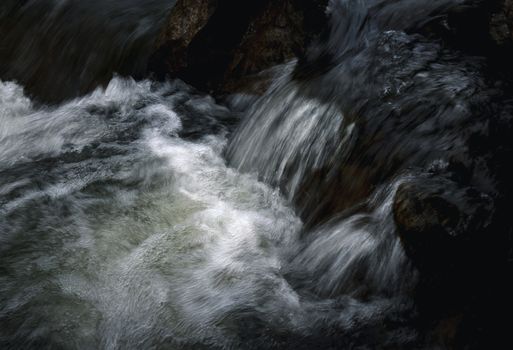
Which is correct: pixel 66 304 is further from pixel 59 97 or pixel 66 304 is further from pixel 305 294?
pixel 59 97

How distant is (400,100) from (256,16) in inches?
92.5

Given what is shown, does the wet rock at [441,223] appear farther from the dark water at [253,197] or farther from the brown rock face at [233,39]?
the brown rock face at [233,39]

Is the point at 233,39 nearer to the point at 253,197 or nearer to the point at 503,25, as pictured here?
the point at 253,197

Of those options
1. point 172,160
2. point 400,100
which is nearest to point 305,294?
point 400,100

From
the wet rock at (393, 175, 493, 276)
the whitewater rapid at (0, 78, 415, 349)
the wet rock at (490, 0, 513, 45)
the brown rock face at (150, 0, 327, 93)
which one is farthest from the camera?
the brown rock face at (150, 0, 327, 93)

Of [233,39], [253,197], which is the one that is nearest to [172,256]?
[253,197]

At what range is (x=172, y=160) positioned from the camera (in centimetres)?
537

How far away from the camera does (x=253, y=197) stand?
489 cm

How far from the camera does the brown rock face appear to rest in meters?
6.06

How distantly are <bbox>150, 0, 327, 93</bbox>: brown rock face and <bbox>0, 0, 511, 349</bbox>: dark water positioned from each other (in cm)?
19

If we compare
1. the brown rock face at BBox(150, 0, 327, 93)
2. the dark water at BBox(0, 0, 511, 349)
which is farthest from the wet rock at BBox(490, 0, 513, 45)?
the brown rock face at BBox(150, 0, 327, 93)

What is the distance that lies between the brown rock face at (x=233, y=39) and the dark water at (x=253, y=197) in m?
0.19

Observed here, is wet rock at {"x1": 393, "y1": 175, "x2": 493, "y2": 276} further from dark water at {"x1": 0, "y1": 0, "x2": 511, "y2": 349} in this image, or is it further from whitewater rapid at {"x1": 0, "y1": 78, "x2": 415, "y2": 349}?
whitewater rapid at {"x1": 0, "y1": 78, "x2": 415, "y2": 349}

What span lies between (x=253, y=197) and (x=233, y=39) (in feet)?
7.28
